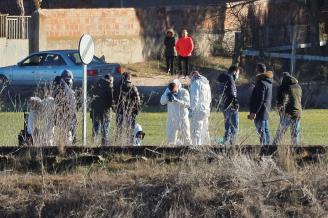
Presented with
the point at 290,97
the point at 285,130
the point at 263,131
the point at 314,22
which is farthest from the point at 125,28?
the point at 285,130

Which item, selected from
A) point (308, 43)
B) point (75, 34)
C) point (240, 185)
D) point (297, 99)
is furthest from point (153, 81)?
point (240, 185)

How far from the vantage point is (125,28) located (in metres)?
41.0

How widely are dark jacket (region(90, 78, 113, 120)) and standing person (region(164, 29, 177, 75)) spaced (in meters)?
18.5

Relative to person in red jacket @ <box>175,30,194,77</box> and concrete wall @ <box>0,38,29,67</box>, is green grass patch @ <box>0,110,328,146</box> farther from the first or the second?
concrete wall @ <box>0,38,29,67</box>

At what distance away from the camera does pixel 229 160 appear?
1159 centimetres

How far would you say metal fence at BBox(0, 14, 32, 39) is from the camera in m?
38.8

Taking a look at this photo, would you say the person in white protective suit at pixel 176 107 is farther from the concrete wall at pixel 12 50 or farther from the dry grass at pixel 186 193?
the concrete wall at pixel 12 50

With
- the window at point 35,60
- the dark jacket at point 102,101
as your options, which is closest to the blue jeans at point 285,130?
the dark jacket at point 102,101

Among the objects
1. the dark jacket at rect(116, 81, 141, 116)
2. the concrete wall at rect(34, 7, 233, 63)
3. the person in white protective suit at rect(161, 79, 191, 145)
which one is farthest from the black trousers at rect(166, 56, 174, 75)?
the person in white protective suit at rect(161, 79, 191, 145)

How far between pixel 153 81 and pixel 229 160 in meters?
24.0

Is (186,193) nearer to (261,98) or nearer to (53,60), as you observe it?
(261,98)

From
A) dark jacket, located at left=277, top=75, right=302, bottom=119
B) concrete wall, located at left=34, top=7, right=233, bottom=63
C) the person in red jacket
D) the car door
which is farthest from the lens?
concrete wall, located at left=34, top=7, right=233, bottom=63

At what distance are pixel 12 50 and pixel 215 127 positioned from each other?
84.5ft

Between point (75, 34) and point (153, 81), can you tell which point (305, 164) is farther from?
point (75, 34)
